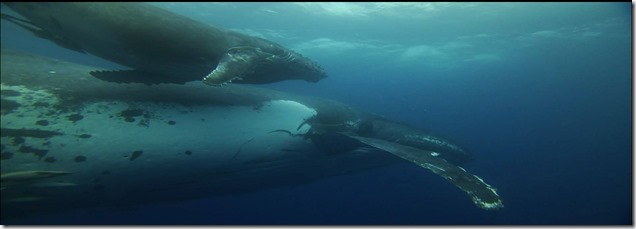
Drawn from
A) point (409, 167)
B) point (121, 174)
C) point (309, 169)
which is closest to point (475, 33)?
point (409, 167)

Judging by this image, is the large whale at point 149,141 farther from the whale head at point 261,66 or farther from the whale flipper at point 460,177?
the whale head at point 261,66

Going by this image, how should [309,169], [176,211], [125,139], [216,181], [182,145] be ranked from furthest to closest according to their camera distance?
[176,211], [309,169], [216,181], [182,145], [125,139]

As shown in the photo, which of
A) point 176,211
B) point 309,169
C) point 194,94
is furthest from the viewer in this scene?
point 176,211

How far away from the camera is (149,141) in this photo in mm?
4867

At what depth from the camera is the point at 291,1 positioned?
47.2 feet

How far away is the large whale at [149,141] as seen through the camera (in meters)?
4.27

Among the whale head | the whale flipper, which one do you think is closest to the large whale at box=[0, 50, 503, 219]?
the whale flipper

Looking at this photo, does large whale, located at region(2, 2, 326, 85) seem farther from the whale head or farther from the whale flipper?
the whale flipper

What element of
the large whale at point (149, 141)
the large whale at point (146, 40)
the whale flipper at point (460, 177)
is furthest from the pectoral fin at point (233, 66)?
the whale flipper at point (460, 177)

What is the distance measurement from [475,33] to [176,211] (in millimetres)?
21044

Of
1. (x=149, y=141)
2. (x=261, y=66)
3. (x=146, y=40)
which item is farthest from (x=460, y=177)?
(x=146, y=40)

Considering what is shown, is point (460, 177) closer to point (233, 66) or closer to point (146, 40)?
point (233, 66)

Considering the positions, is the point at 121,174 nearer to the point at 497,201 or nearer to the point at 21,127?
the point at 21,127

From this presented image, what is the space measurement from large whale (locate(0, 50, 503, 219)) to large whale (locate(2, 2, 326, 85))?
19.6 inches
